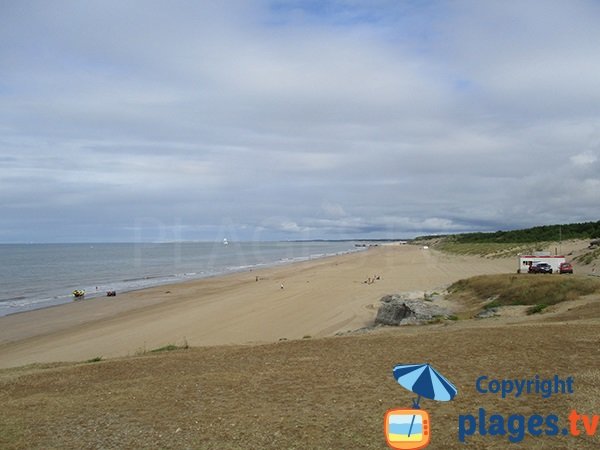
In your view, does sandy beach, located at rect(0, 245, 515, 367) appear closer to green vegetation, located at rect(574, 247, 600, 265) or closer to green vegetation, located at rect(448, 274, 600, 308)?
green vegetation, located at rect(448, 274, 600, 308)

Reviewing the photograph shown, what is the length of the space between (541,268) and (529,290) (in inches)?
533

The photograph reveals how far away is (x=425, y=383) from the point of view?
183 inches

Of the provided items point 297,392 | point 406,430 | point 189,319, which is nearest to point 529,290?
point 189,319

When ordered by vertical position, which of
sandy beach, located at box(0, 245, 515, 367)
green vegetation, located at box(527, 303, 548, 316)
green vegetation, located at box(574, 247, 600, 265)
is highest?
green vegetation, located at box(574, 247, 600, 265)

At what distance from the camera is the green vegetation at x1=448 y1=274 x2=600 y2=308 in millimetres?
19922

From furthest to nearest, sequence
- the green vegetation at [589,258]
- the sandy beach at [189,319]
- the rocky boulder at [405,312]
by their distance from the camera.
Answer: the green vegetation at [589,258] < the sandy beach at [189,319] < the rocky boulder at [405,312]

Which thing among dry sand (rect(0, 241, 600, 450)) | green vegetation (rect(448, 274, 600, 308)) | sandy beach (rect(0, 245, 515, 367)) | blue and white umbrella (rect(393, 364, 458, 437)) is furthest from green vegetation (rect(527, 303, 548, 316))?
blue and white umbrella (rect(393, 364, 458, 437))

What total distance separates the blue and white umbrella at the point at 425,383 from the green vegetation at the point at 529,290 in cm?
1650

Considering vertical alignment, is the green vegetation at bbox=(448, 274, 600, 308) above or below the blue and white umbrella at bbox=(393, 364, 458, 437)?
below

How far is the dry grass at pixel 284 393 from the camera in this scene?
655 cm

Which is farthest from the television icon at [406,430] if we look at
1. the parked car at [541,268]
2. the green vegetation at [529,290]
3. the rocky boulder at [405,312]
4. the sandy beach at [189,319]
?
the parked car at [541,268]

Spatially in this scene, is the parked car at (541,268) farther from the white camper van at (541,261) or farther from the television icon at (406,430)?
the television icon at (406,430)

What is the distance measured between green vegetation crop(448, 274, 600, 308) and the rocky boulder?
3.41m

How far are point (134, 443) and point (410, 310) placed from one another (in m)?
14.1
